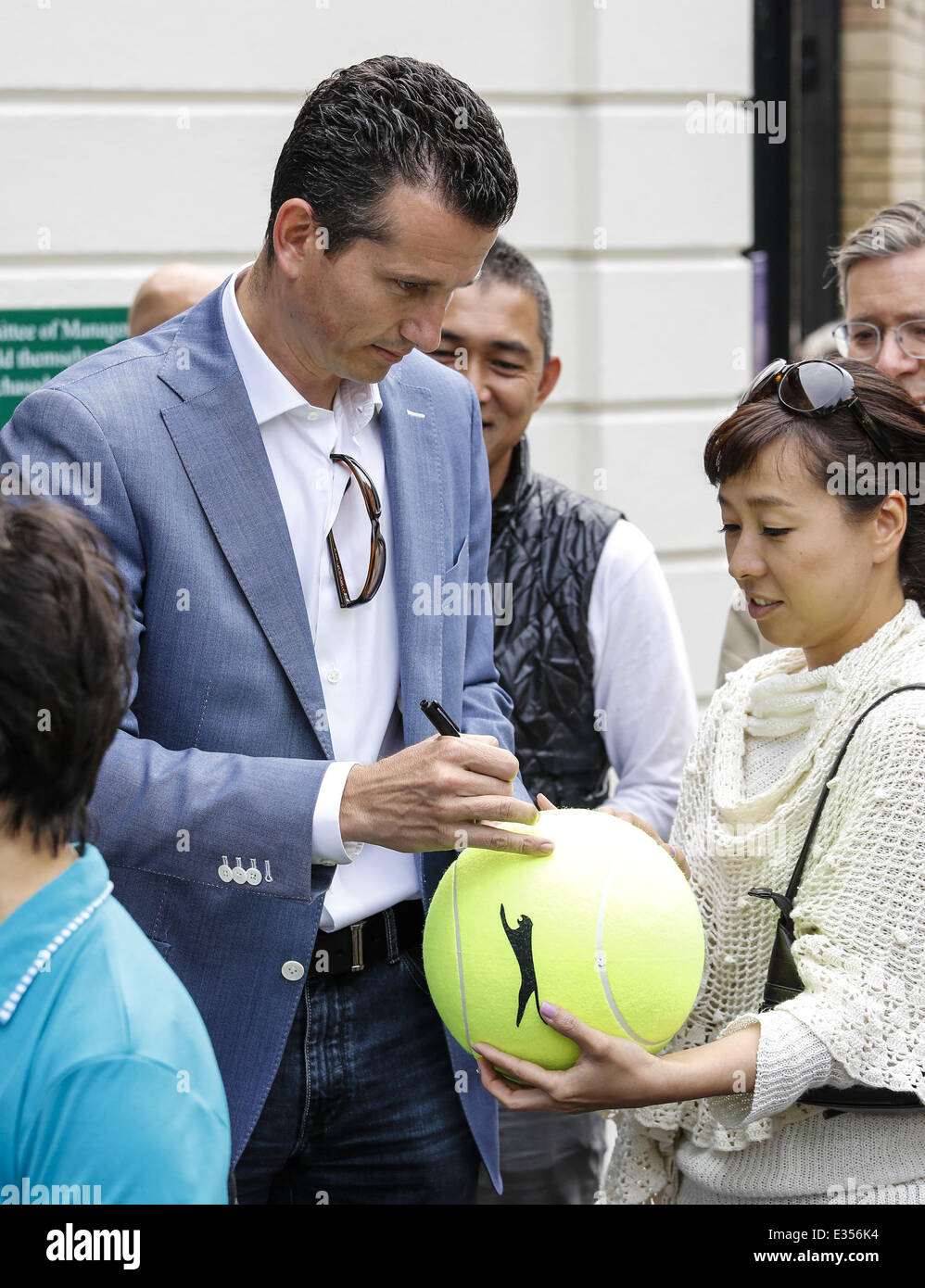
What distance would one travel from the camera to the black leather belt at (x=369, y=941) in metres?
2.45

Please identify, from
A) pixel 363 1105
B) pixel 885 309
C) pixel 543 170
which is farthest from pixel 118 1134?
pixel 543 170

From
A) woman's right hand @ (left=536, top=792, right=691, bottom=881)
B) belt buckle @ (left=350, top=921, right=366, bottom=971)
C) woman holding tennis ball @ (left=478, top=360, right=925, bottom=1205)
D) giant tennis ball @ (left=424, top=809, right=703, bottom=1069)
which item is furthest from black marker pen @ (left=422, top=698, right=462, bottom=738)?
belt buckle @ (left=350, top=921, right=366, bottom=971)

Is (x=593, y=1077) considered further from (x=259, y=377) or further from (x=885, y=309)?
(x=885, y=309)

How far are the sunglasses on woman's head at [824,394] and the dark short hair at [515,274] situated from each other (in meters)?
1.20

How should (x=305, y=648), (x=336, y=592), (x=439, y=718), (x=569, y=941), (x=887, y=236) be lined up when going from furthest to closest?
(x=887, y=236)
(x=336, y=592)
(x=305, y=648)
(x=439, y=718)
(x=569, y=941)

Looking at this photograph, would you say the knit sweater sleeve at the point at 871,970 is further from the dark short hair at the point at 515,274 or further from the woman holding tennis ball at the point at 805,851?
the dark short hair at the point at 515,274

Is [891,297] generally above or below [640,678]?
above

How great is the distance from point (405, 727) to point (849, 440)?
871mm

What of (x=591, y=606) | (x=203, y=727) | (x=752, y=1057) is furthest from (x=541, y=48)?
(x=752, y=1057)

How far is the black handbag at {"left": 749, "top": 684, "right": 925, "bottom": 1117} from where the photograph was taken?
217cm

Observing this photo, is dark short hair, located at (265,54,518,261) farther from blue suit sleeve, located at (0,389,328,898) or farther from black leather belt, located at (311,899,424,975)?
black leather belt, located at (311,899,424,975)

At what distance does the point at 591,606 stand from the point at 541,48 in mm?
3235

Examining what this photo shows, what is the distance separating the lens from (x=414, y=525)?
8.39 ft

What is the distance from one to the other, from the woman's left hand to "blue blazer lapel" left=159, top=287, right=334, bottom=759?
611 mm
